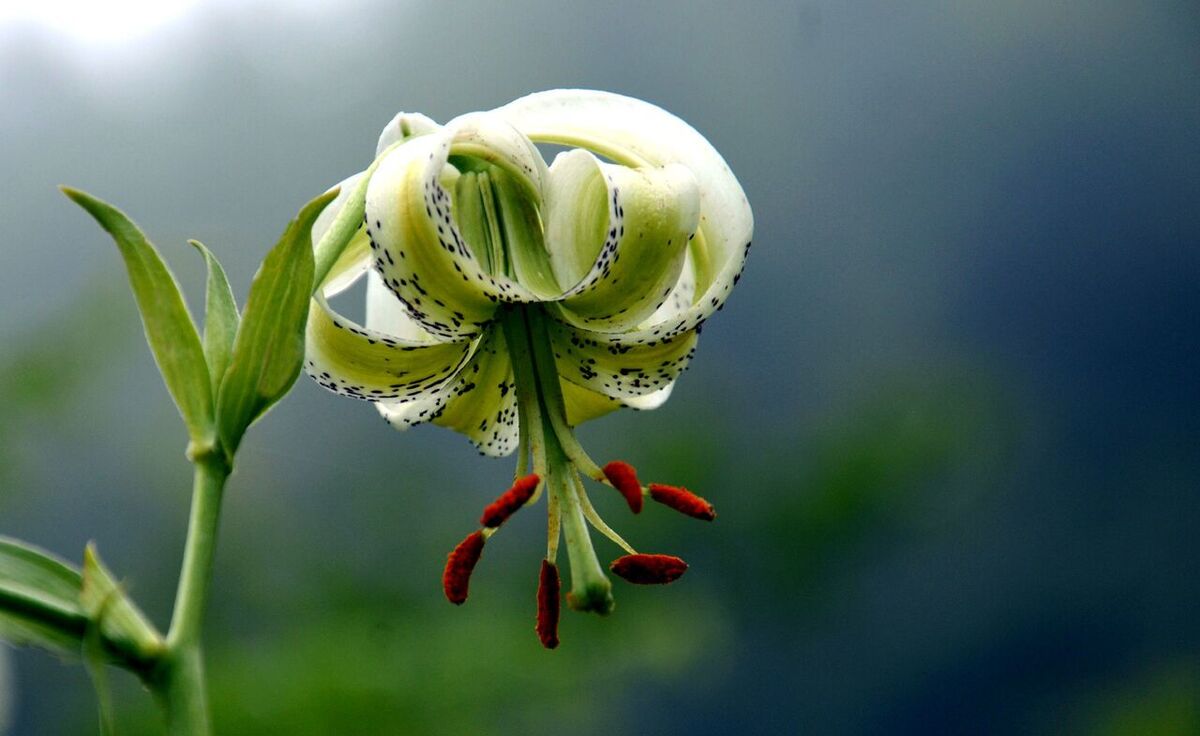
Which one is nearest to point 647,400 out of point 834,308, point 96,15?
point 834,308

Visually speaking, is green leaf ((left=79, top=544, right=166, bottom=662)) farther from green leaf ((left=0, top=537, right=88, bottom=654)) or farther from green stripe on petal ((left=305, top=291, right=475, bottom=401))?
green stripe on petal ((left=305, top=291, right=475, bottom=401))

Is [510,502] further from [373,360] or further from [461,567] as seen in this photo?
[373,360]

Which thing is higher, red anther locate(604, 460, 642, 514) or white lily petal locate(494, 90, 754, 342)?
white lily petal locate(494, 90, 754, 342)

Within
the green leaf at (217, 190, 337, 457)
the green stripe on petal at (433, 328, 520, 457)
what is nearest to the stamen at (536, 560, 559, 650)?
the green stripe on petal at (433, 328, 520, 457)

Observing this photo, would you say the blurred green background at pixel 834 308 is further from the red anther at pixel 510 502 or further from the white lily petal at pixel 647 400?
the red anther at pixel 510 502

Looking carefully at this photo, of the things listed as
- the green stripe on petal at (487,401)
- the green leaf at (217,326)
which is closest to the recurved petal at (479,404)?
the green stripe on petal at (487,401)

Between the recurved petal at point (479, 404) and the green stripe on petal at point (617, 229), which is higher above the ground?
the green stripe on petal at point (617, 229)
